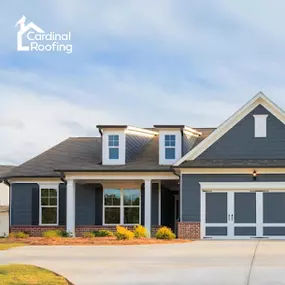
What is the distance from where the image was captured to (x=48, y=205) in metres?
32.4

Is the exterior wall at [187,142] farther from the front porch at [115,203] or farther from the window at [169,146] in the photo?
the front porch at [115,203]

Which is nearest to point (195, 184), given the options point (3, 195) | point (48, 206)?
point (48, 206)

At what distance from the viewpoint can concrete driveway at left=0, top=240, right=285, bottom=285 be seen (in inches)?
535

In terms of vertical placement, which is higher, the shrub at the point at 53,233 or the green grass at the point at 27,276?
the green grass at the point at 27,276

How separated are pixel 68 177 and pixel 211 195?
6.73 m

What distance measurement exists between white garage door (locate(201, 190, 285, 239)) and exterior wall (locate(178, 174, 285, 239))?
30 cm

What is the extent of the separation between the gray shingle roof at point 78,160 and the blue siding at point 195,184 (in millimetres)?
2469

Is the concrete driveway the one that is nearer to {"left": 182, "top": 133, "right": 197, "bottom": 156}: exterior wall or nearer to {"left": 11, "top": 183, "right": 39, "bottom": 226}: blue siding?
{"left": 182, "top": 133, "right": 197, "bottom": 156}: exterior wall

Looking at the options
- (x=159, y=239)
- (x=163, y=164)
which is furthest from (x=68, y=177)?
(x=159, y=239)

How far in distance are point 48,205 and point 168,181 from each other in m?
5.83

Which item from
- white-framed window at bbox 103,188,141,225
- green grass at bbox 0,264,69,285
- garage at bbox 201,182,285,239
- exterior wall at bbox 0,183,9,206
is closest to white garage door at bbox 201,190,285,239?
garage at bbox 201,182,285,239

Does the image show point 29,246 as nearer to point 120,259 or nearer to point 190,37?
point 120,259

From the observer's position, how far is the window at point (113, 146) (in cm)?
3180

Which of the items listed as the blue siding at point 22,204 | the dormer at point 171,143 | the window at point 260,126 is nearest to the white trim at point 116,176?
the dormer at point 171,143
